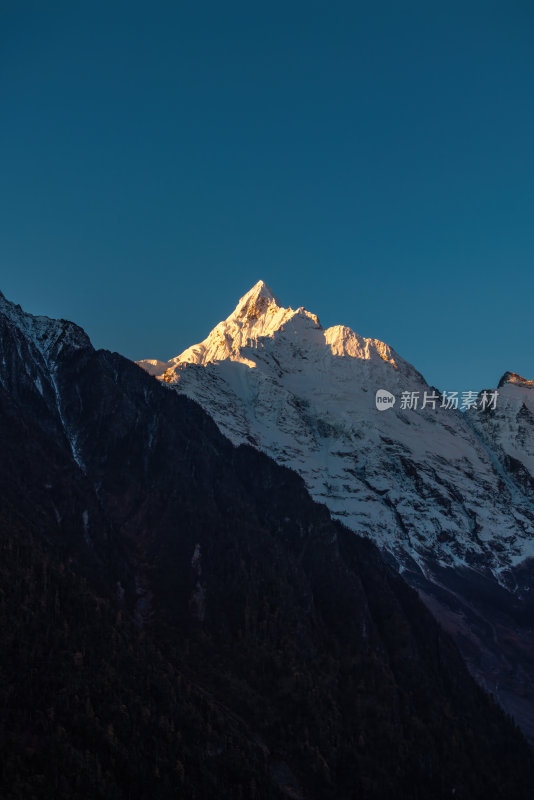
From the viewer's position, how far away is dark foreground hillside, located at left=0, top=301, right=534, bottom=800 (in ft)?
368

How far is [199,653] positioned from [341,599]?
5003 centimetres

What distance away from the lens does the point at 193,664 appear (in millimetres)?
146250

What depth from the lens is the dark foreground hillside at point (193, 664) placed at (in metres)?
112

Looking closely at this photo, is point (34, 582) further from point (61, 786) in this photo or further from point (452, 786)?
point (452, 786)

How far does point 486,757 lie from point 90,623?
3371 inches

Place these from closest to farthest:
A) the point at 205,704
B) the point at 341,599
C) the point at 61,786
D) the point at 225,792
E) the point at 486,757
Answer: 1. the point at 61,786
2. the point at 225,792
3. the point at 205,704
4. the point at 486,757
5. the point at 341,599

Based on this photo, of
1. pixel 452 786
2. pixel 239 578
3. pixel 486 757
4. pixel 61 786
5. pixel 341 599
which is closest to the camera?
pixel 61 786

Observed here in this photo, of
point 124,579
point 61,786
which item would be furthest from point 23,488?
point 61,786

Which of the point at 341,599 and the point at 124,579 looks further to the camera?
the point at 341,599

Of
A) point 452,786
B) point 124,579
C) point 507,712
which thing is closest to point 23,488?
point 124,579

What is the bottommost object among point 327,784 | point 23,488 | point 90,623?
point 327,784

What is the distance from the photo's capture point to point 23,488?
163500mm

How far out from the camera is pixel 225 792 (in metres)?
114

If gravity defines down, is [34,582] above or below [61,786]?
above
